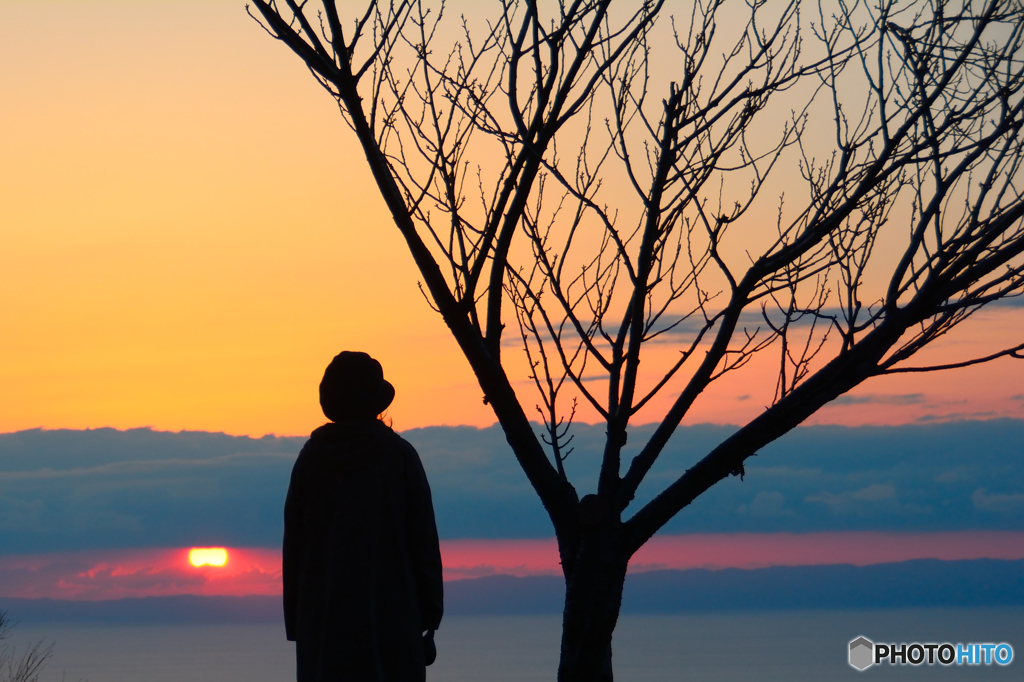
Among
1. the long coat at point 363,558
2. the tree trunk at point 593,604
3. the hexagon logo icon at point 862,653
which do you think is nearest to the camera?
the long coat at point 363,558

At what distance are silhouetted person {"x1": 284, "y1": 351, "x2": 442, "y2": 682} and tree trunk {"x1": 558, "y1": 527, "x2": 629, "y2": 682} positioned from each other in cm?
114

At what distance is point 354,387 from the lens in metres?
3.85

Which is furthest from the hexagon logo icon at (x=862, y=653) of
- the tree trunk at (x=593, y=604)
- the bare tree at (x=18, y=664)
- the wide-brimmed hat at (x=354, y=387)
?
the bare tree at (x=18, y=664)

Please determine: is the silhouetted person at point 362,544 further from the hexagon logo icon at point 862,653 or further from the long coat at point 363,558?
the hexagon logo icon at point 862,653

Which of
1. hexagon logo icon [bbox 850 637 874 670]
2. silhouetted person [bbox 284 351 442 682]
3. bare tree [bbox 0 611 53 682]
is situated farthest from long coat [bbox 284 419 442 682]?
bare tree [bbox 0 611 53 682]

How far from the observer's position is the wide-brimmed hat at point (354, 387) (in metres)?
3.85

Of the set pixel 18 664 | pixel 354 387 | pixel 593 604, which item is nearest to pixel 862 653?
pixel 593 604

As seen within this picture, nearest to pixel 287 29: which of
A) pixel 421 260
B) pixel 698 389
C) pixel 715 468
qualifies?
pixel 421 260

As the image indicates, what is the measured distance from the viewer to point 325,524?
A: 390 cm

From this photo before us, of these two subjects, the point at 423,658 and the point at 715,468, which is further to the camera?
the point at 715,468

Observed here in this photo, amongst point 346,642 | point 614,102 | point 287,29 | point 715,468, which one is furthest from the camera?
point 614,102

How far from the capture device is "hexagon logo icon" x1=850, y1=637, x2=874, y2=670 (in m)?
9.08

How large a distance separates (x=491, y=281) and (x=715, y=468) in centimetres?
150

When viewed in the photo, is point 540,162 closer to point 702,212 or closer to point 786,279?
point 702,212
